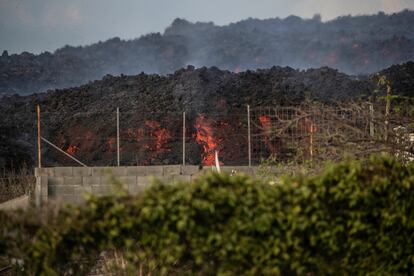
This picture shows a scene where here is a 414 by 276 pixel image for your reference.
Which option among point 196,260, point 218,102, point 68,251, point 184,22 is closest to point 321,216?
point 196,260

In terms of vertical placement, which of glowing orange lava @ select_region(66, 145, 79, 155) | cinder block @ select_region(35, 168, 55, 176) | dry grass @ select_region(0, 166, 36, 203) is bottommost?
dry grass @ select_region(0, 166, 36, 203)

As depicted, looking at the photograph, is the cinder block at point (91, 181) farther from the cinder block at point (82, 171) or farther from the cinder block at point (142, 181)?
the cinder block at point (142, 181)

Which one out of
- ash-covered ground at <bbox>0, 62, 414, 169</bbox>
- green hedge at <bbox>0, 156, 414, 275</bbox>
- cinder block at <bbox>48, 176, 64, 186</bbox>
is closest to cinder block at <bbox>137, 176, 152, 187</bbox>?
cinder block at <bbox>48, 176, 64, 186</bbox>

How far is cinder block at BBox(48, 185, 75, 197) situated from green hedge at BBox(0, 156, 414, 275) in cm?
1020

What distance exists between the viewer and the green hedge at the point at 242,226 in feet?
14.4

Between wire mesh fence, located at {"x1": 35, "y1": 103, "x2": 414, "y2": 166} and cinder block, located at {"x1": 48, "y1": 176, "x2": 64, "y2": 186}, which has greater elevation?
wire mesh fence, located at {"x1": 35, "y1": 103, "x2": 414, "y2": 166}

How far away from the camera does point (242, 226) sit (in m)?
4.36

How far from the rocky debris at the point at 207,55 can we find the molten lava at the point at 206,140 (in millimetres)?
20949

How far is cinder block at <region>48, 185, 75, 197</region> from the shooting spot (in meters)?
14.9

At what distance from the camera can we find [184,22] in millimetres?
48719

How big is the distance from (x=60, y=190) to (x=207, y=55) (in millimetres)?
31022

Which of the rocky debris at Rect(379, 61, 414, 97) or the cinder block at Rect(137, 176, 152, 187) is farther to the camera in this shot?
the rocky debris at Rect(379, 61, 414, 97)

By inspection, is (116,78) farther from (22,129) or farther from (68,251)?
(68,251)

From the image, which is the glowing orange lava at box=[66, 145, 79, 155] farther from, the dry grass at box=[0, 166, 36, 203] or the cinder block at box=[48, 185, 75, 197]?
the cinder block at box=[48, 185, 75, 197]
